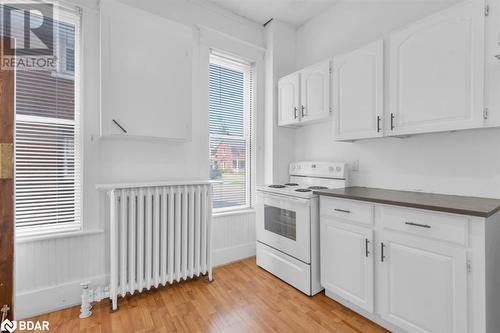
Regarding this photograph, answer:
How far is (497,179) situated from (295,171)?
182cm

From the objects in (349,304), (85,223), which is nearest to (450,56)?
(349,304)

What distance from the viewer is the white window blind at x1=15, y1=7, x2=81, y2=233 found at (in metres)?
1.88

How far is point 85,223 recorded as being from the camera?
82.4 inches

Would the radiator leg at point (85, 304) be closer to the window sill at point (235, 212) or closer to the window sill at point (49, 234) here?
the window sill at point (49, 234)

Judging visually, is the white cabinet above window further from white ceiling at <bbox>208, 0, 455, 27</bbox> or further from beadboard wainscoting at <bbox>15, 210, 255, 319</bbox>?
beadboard wainscoting at <bbox>15, 210, 255, 319</bbox>

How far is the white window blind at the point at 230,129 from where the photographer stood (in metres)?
2.91

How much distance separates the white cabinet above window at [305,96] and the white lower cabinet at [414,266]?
103 centimetres

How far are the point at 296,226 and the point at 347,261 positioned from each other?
0.54 m

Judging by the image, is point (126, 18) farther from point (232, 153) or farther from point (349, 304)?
point (349, 304)

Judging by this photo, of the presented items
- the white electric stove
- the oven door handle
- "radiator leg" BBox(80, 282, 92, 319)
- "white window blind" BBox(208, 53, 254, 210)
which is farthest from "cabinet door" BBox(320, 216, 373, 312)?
"radiator leg" BBox(80, 282, 92, 319)

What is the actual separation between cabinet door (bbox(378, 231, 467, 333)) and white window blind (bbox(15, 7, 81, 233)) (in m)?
2.51

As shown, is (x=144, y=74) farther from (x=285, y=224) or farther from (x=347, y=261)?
(x=347, y=261)

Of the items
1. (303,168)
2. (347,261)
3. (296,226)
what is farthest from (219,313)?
(303,168)

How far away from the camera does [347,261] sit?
6.38 ft
